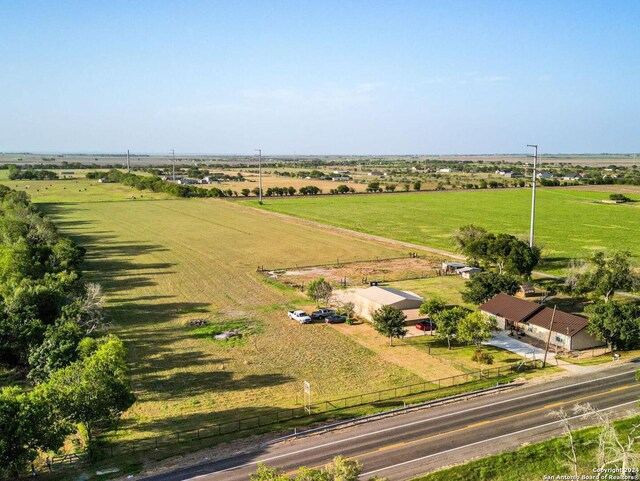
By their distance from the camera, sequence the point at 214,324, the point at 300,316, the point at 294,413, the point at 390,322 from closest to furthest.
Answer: the point at 294,413 → the point at 390,322 → the point at 214,324 → the point at 300,316

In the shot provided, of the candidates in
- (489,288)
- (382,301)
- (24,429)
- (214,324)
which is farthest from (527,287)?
(24,429)

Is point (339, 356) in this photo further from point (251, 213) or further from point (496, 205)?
point (496, 205)

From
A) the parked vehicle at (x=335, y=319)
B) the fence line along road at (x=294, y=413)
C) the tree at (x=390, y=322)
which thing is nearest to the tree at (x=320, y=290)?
the parked vehicle at (x=335, y=319)

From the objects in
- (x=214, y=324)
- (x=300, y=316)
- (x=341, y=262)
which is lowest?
(x=214, y=324)

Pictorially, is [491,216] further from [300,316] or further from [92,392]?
[92,392]

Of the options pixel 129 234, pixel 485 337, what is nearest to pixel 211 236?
pixel 129 234

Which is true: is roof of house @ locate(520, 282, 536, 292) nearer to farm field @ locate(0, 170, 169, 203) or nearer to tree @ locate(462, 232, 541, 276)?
tree @ locate(462, 232, 541, 276)
